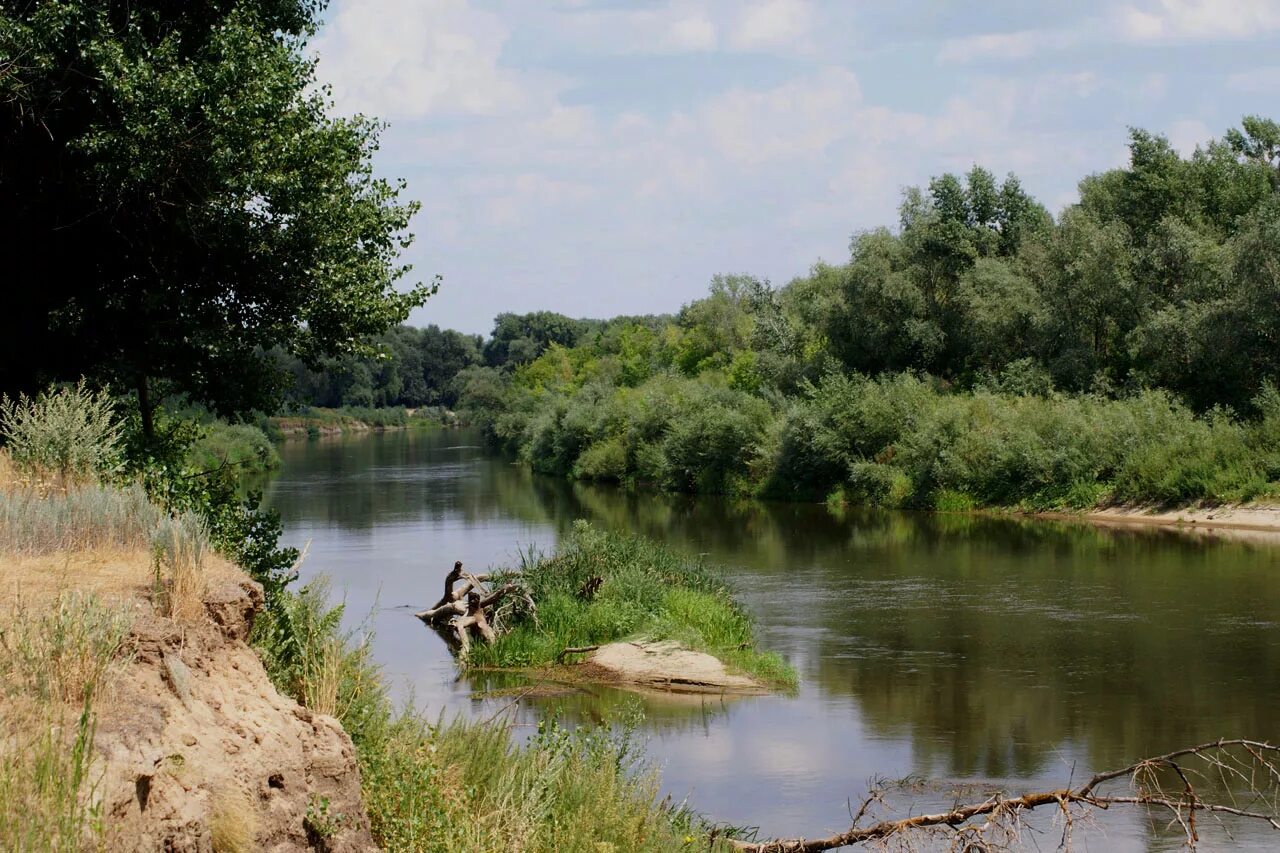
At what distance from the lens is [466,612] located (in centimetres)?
2514

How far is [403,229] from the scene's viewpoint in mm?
19562

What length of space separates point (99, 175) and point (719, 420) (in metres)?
43.0

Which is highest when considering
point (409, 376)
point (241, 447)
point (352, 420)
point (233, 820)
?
point (409, 376)

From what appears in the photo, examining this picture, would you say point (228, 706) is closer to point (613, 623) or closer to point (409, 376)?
point (613, 623)

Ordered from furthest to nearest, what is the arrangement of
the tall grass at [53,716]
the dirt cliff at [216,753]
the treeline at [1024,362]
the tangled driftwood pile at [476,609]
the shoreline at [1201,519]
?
the treeline at [1024,362]
the shoreline at [1201,519]
the tangled driftwood pile at [476,609]
the dirt cliff at [216,753]
the tall grass at [53,716]

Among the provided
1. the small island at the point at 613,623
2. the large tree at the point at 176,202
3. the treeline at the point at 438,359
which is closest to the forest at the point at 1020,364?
the small island at the point at 613,623

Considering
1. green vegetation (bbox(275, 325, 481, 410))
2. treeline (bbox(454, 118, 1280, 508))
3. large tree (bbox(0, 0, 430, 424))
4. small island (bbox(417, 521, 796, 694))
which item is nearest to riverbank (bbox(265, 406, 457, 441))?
green vegetation (bbox(275, 325, 481, 410))

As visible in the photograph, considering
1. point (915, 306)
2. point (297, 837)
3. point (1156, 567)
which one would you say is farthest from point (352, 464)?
point (297, 837)

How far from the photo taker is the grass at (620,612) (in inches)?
889

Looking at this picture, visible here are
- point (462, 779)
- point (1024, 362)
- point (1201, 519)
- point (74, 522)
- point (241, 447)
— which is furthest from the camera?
point (241, 447)

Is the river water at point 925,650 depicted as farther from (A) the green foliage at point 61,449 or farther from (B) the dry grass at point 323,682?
(A) the green foliage at point 61,449

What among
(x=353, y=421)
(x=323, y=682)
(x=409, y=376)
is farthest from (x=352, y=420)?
(x=323, y=682)

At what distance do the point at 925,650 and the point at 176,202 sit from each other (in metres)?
15.1

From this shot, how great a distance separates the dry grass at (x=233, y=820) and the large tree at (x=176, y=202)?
1096 cm
